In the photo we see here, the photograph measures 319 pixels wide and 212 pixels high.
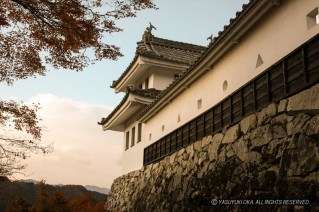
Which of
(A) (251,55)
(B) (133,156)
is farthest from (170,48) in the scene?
(A) (251,55)

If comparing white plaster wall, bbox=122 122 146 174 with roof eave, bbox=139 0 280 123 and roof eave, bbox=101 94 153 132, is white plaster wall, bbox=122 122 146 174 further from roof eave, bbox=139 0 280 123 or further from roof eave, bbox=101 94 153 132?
roof eave, bbox=139 0 280 123

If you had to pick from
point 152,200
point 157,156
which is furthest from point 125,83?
point 152,200

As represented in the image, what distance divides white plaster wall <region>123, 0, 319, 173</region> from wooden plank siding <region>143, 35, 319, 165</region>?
0.34 metres

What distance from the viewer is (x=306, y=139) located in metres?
5.14

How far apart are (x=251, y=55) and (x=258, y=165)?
2666 millimetres

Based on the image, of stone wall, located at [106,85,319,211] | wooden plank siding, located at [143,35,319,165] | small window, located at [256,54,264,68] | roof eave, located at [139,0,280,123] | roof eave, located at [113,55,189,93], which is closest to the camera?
stone wall, located at [106,85,319,211]

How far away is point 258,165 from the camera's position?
20.4ft

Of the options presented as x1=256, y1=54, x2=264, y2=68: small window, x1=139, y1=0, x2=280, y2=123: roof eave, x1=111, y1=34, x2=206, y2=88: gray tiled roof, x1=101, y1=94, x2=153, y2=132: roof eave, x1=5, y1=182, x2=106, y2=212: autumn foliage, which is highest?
x1=111, y1=34, x2=206, y2=88: gray tiled roof

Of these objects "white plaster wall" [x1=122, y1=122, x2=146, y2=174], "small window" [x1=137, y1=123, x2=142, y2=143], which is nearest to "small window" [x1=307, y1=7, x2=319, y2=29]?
"white plaster wall" [x1=122, y1=122, x2=146, y2=174]

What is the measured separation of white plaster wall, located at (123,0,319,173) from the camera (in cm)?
624

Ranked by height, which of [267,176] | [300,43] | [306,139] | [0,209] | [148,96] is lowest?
[0,209]

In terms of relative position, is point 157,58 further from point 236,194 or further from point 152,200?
point 236,194

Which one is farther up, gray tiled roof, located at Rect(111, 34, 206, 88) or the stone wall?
gray tiled roof, located at Rect(111, 34, 206, 88)

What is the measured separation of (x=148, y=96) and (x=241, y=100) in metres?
8.76
